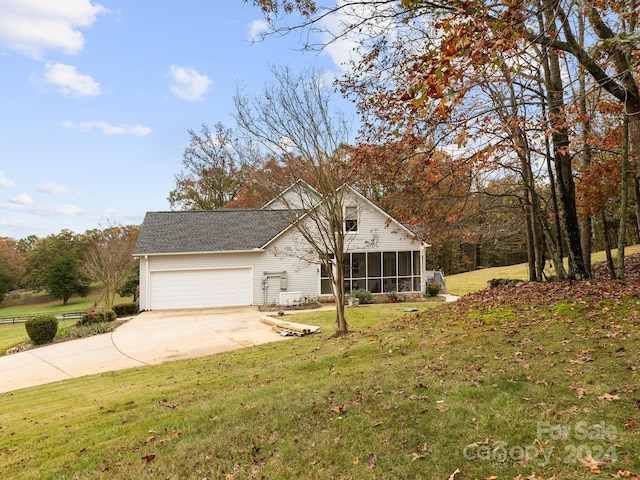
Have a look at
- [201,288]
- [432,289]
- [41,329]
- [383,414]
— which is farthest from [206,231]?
[383,414]

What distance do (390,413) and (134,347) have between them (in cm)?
1080

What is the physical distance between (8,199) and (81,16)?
129 feet

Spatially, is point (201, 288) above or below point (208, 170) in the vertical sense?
below

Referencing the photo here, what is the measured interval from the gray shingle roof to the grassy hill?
13298 millimetres

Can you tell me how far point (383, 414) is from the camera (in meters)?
4.29

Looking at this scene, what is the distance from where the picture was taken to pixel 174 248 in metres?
21.0

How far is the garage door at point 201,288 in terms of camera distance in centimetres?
Result: 2077

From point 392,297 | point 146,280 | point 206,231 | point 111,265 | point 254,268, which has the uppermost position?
point 206,231

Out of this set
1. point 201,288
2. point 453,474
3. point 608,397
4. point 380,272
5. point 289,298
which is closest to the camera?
point 453,474

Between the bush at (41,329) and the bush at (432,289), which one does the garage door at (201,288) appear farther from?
the bush at (432,289)

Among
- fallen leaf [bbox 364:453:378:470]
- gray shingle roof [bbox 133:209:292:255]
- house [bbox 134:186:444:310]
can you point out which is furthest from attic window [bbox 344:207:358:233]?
fallen leaf [bbox 364:453:378:470]

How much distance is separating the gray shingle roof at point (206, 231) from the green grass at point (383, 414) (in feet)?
44.7

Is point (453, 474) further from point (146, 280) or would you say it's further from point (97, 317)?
point (146, 280)

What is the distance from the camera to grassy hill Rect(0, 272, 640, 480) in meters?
3.35
